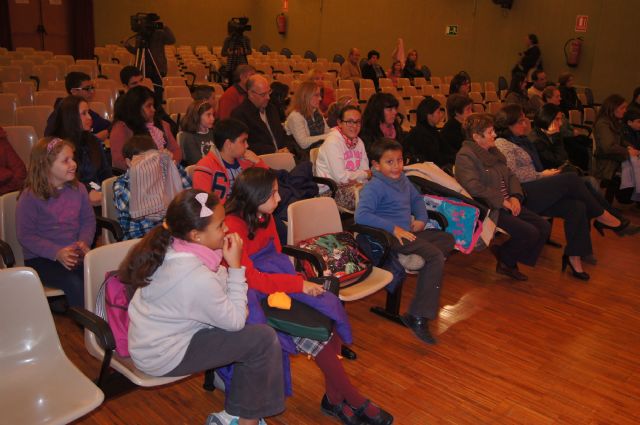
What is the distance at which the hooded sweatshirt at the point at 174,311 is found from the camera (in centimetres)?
200

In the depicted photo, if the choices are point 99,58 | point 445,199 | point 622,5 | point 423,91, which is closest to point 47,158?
point 445,199

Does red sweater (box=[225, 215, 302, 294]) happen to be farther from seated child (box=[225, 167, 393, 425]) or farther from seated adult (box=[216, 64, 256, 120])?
seated adult (box=[216, 64, 256, 120])

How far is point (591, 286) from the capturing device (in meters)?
4.34

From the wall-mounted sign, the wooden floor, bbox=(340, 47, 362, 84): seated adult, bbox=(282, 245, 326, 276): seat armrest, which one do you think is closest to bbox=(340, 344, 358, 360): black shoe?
the wooden floor

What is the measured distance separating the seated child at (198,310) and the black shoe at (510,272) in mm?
2681

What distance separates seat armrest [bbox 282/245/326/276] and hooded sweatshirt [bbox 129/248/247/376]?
2.64 ft

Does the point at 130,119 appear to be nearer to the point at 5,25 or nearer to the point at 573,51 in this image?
the point at 573,51

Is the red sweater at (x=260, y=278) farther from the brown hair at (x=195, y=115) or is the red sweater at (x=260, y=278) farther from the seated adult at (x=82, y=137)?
the brown hair at (x=195, y=115)

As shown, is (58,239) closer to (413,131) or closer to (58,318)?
(58,318)

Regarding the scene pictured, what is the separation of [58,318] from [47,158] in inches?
40.6

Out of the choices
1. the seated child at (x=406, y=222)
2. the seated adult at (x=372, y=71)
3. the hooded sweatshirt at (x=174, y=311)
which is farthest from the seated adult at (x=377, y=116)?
the seated adult at (x=372, y=71)

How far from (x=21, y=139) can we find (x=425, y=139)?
317 centimetres

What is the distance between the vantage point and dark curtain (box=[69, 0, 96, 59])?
14266 millimetres

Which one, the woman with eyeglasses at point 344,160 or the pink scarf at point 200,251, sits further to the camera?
the woman with eyeglasses at point 344,160
